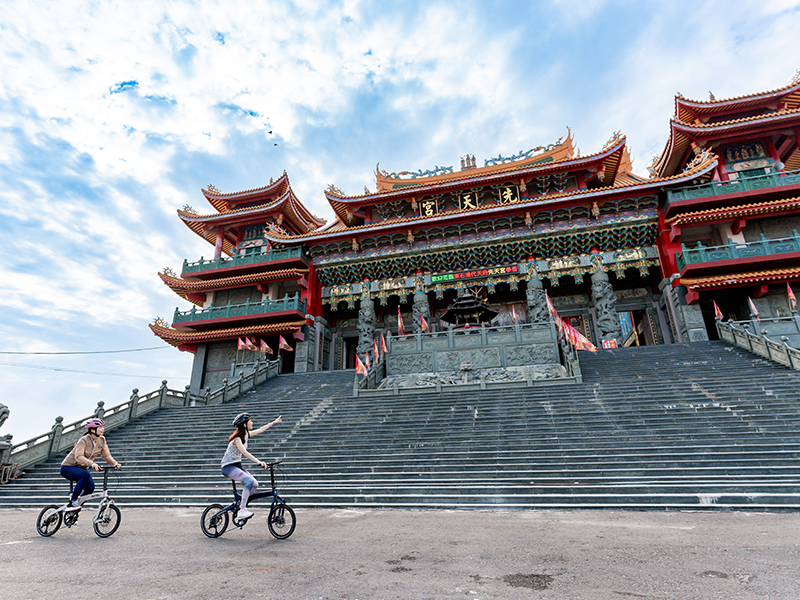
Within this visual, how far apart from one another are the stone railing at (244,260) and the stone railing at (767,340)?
64.3 feet

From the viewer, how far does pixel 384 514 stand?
6.20m

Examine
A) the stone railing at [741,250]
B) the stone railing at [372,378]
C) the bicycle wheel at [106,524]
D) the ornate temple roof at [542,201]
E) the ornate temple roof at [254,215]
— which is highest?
the ornate temple roof at [254,215]

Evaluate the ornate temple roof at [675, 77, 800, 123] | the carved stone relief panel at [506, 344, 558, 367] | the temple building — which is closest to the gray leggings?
the carved stone relief panel at [506, 344, 558, 367]

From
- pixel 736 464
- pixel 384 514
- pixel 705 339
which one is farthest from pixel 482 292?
pixel 384 514

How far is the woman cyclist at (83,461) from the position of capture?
5.06 meters

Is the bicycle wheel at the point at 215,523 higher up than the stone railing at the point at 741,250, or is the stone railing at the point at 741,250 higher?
the stone railing at the point at 741,250

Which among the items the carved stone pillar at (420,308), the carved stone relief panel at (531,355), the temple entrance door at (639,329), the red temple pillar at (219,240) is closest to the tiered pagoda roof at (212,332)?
the red temple pillar at (219,240)

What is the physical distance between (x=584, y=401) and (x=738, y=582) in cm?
819

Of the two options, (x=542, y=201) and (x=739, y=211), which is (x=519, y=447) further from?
(x=739, y=211)

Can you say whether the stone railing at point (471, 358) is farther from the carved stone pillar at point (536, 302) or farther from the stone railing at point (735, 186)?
the stone railing at point (735, 186)

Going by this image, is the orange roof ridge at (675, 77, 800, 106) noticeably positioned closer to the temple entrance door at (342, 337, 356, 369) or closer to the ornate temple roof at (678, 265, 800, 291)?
the ornate temple roof at (678, 265, 800, 291)

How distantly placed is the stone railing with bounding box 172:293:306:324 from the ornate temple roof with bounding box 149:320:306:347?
711 mm

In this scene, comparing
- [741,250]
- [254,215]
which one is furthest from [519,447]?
[254,215]

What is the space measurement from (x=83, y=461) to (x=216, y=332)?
59.1 ft
